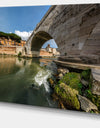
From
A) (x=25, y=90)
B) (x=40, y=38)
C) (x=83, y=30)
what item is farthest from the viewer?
(x=40, y=38)

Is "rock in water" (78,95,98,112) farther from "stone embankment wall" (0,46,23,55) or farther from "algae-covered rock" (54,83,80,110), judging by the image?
"stone embankment wall" (0,46,23,55)

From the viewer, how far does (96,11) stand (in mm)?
1740

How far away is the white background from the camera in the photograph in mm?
773

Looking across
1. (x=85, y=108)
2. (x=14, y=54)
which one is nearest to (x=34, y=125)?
(x=85, y=108)

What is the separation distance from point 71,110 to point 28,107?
0.79 m

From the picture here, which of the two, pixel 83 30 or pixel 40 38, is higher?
pixel 40 38

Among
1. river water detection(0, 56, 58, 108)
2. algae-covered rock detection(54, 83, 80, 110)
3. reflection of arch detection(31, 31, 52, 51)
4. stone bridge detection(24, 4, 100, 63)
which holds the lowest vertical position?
river water detection(0, 56, 58, 108)

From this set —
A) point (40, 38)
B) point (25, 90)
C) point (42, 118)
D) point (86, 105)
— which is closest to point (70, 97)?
point (86, 105)

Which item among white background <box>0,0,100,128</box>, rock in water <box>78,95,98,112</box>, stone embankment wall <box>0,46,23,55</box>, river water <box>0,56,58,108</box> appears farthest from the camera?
stone embankment wall <box>0,46,23,55</box>

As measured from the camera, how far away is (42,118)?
0.86 metres

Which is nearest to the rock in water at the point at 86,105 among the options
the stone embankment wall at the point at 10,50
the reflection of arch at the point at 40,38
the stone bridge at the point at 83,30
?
the stone bridge at the point at 83,30

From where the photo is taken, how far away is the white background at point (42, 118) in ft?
2.54

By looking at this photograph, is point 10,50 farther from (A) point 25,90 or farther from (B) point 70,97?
(B) point 70,97

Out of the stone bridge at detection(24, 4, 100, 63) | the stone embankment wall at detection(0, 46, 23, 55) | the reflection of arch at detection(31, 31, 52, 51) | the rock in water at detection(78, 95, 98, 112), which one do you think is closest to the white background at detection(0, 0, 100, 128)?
the rock in water at detection(78, 95, 98, 112)
